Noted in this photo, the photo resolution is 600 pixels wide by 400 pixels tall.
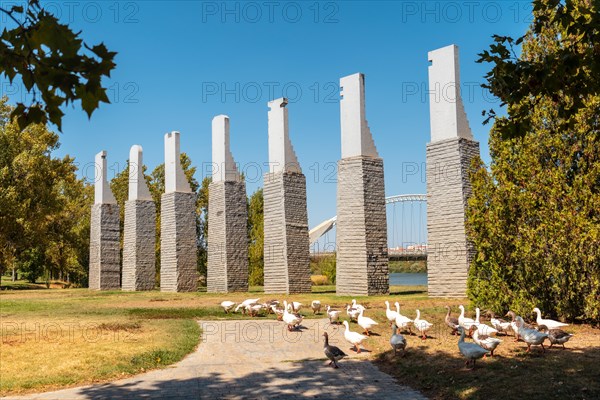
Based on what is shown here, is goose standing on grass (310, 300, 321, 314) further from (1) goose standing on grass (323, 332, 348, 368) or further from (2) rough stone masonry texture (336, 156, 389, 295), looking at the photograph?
(1) goose standing on grass (323, 332, 348, 368)

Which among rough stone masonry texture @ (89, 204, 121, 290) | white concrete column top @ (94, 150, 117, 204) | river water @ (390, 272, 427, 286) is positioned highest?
white concrete column top @ (94, 150, 117, 204)

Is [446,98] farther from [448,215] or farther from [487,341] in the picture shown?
[487,341]

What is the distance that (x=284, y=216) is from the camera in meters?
27.4

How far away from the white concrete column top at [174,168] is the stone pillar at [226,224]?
321 cm

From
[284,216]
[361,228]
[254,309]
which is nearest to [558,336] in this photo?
[254,309]

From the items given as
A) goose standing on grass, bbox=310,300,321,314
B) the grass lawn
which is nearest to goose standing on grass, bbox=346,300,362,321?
the grass lawn

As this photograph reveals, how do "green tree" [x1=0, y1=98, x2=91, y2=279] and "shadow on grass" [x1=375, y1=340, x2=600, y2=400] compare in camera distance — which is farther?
"green tree" [x1=0, y1=98, x2=91, y2=279]

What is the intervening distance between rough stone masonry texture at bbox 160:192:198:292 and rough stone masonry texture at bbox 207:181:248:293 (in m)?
2.49

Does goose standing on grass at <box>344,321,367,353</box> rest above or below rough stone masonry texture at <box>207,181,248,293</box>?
below

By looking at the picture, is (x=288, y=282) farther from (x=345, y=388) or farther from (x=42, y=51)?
(x=42, y=51)

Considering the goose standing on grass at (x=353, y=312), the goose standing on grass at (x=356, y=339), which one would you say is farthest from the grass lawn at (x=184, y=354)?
the goose standing on grass at (x=353, y=312)

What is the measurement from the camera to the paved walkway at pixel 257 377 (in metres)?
8.70

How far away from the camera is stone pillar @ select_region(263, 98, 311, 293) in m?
27.2

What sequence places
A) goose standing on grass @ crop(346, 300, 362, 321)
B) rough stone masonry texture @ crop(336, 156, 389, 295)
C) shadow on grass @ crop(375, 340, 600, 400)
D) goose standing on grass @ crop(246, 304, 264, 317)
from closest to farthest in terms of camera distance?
shadow on grass @ crop(375, 340, 600, 400) → goose standing on grass @ crop(346, 300, 362, 321) → goose standing on grass @ crop(246, 304, 264, 317) → rough stone masonry texture @ crop(336, 156, 389, 295)
